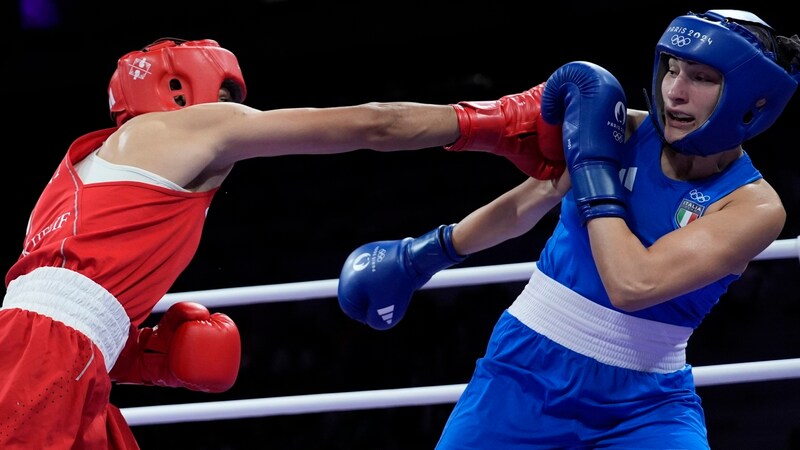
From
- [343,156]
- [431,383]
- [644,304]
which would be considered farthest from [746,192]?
[343,156]

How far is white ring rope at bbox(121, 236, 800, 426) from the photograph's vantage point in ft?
8.64

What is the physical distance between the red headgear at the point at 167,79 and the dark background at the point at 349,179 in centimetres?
301

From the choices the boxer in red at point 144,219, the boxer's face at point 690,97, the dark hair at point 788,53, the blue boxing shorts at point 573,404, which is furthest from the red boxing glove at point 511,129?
the dark hair at point 788,53

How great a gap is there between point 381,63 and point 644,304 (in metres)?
4.75

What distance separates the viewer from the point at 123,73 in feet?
7.57

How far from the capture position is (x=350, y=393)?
2779 millimetres

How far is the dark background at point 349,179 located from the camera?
5152 millimetres

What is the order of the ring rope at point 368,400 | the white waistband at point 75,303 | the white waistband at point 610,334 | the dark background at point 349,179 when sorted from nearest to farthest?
1. the white waistband at point 75,303
2. the white waistband at point 610,334
3. the ring rope at point 368,400
4. the dark background at point 349,179

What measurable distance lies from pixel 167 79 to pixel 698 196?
1273mm

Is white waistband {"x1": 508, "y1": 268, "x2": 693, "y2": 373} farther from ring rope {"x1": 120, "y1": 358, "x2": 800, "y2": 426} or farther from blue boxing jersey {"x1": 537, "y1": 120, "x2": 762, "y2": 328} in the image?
ring rope {"x1": 120, "y1": 358, "x2": 800, "y2": 426}

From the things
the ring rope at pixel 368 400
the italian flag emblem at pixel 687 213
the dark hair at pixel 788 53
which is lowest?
the ring rope at pixel 368 400

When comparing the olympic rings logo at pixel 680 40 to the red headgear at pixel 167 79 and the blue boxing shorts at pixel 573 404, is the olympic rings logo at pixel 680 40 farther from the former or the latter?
the red headgear at pixel 167 79

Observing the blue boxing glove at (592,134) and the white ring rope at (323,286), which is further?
the white ring rope at (323,286)

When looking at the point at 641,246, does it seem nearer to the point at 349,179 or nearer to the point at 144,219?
the point at 144,219
